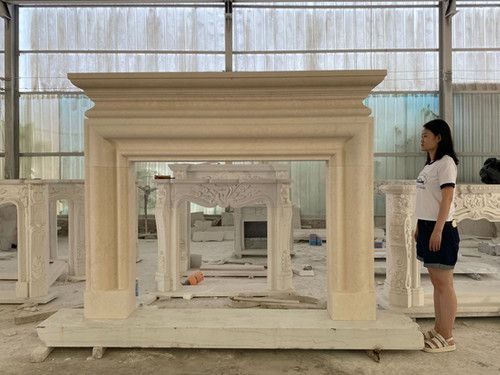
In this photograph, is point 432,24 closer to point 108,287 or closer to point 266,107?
point 266,107

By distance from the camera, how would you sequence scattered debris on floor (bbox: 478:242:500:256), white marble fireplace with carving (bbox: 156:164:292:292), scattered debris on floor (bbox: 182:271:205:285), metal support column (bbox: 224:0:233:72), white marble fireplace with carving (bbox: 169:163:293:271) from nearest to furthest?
white marble fireplace with carving (bbox: 156:164:292:292) < scattered debris on floor (bbox: 182:271:205:285) < white marble fireplace with carving (bbox: 169:163:293:271) < scattered debris on floor (bbox: 478:242:500:256) < metal support column (bbox: 224:0:233:72)

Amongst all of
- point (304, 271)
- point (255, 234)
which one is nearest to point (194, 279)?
point (304, 271)

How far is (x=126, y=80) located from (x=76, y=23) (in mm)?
9222

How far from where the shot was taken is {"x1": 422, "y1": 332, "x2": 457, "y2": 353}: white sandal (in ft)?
8.79

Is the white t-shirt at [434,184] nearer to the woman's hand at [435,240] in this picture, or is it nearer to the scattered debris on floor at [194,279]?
the woman's hand at [435,240]

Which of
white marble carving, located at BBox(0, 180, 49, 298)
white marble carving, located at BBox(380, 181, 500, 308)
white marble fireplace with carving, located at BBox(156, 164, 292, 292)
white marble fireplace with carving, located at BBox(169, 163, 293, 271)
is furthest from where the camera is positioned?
white marble fireplace with carving, located at BBox(169, 163, 293, 271)

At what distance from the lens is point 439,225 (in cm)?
253

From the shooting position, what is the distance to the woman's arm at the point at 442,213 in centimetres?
A: 251

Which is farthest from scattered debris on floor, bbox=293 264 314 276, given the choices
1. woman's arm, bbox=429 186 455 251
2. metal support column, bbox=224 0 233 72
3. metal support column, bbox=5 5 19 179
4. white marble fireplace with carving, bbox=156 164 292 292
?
metal support column, bbox=5 5 19 179

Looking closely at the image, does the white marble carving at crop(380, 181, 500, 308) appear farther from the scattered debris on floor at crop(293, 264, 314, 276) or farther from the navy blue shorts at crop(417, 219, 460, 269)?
the scattered debris on floor at crop(293, 264, 314, 276)

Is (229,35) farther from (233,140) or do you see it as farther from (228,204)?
(233,140)

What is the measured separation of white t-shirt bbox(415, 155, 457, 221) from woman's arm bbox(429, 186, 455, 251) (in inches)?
1.8

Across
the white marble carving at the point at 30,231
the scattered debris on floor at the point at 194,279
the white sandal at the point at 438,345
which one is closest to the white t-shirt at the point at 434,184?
the white sandal at the point at 438,345

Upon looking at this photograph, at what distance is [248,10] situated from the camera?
1038 centimetres
